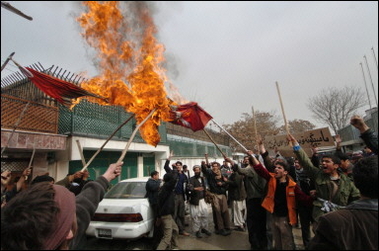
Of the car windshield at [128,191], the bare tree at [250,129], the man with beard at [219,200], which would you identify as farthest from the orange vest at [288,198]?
the bare tree at [250,129]

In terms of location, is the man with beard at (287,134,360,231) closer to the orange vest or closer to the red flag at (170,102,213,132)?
the orange vest

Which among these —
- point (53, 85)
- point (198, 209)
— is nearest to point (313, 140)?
point (198, 209)

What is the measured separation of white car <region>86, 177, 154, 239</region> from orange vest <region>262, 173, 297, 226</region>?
3342mm

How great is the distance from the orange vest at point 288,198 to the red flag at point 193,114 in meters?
2.50

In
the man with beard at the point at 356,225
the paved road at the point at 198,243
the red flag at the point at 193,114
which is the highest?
the red flag at the point at 193,114

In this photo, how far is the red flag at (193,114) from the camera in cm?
641

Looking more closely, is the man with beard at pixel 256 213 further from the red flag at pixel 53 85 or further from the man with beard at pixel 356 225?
the red flag at pixel 53 85

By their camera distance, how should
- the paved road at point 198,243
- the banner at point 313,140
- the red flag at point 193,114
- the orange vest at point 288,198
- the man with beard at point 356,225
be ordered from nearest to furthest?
the man with beard at point 356,225 < the orange vest at point 288,198 < the paved road at point 198,243 < the red flag at point 193,114 < the banner at point 313,140

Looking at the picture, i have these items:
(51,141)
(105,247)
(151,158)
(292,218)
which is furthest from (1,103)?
(151,158)

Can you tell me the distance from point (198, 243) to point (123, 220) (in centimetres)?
228

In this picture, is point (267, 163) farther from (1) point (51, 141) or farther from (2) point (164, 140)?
(2) point (164, 140)

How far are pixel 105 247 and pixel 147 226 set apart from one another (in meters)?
1.34

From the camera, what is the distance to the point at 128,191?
23.0 ft

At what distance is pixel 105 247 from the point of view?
19.9ft
